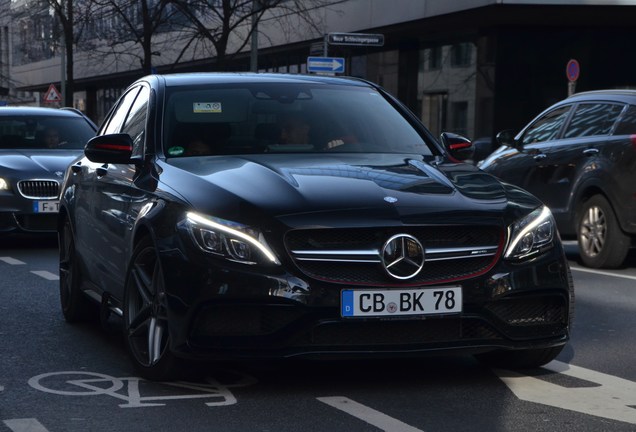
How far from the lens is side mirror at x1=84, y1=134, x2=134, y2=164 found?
23.1 feet

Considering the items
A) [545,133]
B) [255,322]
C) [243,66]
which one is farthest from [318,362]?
[243,66]

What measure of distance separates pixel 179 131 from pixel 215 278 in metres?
1.64

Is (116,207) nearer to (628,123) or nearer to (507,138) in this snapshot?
(628,123)

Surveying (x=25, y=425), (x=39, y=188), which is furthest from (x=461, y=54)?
(x=25, y=425)

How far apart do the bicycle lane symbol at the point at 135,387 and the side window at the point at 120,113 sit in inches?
84.9

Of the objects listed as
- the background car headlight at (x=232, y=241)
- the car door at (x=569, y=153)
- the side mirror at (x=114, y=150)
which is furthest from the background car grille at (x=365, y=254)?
the car door at (x=569, y=153)

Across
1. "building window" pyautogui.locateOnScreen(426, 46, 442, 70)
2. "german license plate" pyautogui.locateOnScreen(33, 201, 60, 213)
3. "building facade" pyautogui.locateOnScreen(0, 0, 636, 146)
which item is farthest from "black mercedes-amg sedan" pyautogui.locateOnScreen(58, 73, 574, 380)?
"building window" pyautogui.locateOnScreen(426, 46, 442, 70)

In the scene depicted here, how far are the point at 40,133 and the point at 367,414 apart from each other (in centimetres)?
1113

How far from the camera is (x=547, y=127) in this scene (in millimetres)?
13656

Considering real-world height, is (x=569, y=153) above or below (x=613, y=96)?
below

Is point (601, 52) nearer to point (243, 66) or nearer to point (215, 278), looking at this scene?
point (243, 66)

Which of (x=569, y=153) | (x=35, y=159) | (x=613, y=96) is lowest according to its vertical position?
(x=35, y=159)

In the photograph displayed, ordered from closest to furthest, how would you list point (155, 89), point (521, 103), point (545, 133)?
point (155, 89)
point (545, 133)
point (521, 103)

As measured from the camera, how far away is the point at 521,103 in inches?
1380
